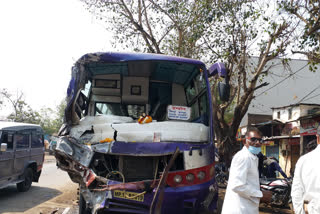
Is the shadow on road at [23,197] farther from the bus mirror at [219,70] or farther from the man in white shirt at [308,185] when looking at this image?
the man in white shirt at [308,185]

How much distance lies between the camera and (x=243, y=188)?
3.18 meters

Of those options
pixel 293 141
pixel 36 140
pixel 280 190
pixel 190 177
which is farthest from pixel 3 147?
pixel 293 141

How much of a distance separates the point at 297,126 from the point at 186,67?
14.6 m

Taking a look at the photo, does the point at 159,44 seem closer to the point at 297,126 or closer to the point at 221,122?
the point at 221,122

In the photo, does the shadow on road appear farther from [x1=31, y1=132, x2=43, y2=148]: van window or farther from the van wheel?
[x1=31, y1=132, x2=43, y2=148]: van window

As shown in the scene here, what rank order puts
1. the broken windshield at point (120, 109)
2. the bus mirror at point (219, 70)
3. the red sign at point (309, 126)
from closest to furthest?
the bus mirror at point (219, 70), the broken windshield at point (120, 109), the red sign at point (309, 126)

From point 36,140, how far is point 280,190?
7682 millimetres

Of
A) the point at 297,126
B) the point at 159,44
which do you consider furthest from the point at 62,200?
the point at 297,126

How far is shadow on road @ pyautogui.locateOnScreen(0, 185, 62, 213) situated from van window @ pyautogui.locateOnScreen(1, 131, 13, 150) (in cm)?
139

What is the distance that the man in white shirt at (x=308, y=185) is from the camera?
278 cm

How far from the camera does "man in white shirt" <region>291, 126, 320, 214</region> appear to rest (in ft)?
9.12

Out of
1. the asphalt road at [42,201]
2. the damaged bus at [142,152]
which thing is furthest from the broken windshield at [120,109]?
the asphalt road at [42,201]

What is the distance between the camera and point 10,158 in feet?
28.8

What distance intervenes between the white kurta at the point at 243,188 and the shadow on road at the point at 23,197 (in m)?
5.64
